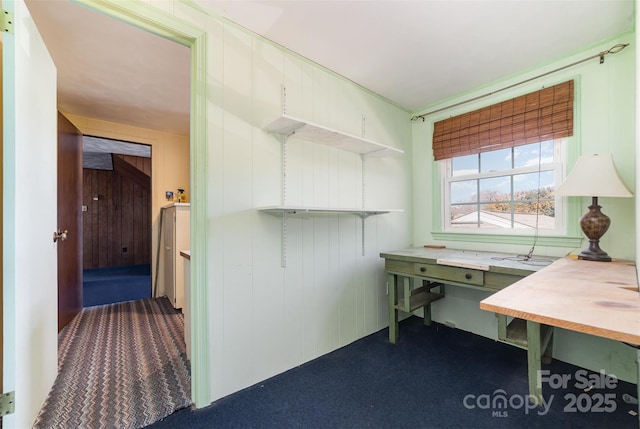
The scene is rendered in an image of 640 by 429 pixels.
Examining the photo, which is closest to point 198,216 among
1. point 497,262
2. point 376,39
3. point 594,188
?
point 376,39

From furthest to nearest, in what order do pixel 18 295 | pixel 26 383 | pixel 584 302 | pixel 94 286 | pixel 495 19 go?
1. pixel 94 286
2. pixel 495 19
3. pixel 26 383
4. pixel 18 295
5. pixel 584 302

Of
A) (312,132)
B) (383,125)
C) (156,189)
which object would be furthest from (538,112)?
(156,189)

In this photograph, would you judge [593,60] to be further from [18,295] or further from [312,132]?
[18,295]

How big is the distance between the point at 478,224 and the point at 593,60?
139 centimetres

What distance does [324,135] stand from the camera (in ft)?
6.33

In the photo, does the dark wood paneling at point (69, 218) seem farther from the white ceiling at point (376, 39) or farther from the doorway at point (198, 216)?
the doorway at point (198, 216)

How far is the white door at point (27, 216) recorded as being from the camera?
110 centimetres

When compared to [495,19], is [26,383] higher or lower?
lower

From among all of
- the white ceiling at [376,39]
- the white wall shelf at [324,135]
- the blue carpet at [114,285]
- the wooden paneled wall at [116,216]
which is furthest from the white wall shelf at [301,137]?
the wooden paneled wall at [116,216]

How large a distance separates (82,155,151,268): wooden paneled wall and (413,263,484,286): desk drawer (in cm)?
578

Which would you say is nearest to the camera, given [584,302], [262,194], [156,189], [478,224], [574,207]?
[584,302]

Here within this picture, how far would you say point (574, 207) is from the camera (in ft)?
6.46

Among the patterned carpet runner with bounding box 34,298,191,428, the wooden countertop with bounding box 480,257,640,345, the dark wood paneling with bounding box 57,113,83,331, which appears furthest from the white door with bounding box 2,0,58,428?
the wooden countertop with bounding box 480,257,640,345

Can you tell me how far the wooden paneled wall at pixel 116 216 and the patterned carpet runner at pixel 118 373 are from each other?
3.96 m
